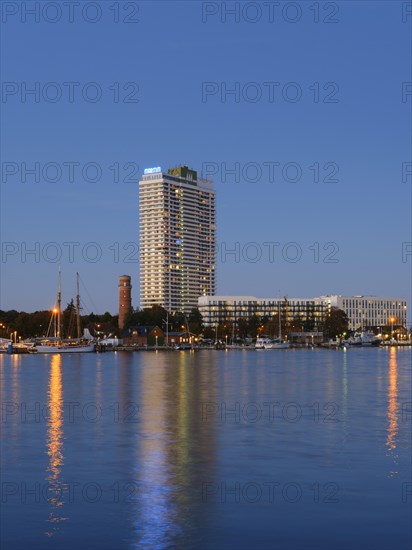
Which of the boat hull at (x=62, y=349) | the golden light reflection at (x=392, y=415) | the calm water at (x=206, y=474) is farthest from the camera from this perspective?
the boat hull at (x=62, y=349)

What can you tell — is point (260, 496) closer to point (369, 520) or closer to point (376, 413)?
point (369, 520)

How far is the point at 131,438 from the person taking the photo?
36625 mm

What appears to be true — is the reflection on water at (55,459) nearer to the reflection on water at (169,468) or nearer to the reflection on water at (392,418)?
the reflection on water at (169,468)

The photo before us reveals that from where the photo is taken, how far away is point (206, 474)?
91.3ft

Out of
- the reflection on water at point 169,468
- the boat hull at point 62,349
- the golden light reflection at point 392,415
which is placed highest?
the reflection on water at point 169,468

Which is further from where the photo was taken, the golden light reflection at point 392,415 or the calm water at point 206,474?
the golden light reflection at point 392,415

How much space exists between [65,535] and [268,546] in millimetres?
5189

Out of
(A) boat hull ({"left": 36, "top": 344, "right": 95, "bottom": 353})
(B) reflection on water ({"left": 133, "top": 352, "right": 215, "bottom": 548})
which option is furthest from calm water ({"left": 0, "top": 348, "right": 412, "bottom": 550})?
(A) boat hull ({"left": 36, "top": 344, "right": 95, "bottom": 353})

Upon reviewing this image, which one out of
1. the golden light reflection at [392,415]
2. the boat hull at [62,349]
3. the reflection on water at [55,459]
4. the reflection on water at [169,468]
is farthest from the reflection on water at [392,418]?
the boat hull at [62,349]

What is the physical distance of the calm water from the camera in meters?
20.1

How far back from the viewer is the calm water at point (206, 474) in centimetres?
2014

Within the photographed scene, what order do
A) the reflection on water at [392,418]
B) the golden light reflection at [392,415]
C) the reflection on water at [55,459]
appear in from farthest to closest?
the golden light reflection at [392,415], the reflection on water at [392,418], the reflection on water at [55,459]

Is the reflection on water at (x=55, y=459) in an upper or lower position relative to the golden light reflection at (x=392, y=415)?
upper

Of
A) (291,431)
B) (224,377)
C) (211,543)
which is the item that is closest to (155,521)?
Result: (211,543)
